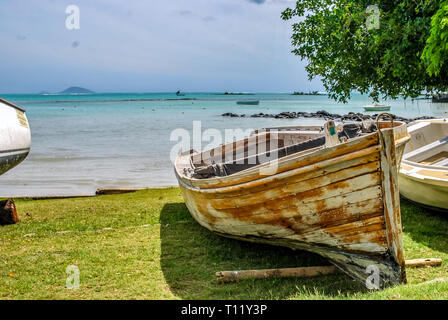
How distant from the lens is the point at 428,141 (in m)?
9.91

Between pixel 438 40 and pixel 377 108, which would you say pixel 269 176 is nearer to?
pixel 438 40

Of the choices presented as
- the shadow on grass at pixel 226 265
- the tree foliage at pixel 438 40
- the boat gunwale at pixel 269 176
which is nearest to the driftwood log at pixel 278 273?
the shadow on grass at pixel 226 265

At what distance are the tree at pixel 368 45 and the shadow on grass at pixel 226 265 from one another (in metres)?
4.87

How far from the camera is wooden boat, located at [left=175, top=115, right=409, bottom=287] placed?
413cm

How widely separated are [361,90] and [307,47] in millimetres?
2183

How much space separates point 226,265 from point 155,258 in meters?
1.09

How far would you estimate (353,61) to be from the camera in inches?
409

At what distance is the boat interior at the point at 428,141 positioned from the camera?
28.7 feet

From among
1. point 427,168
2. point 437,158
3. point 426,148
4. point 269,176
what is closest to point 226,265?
point 269,176

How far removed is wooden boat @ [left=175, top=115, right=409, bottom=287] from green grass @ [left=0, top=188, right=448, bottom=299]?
16.7 inches
